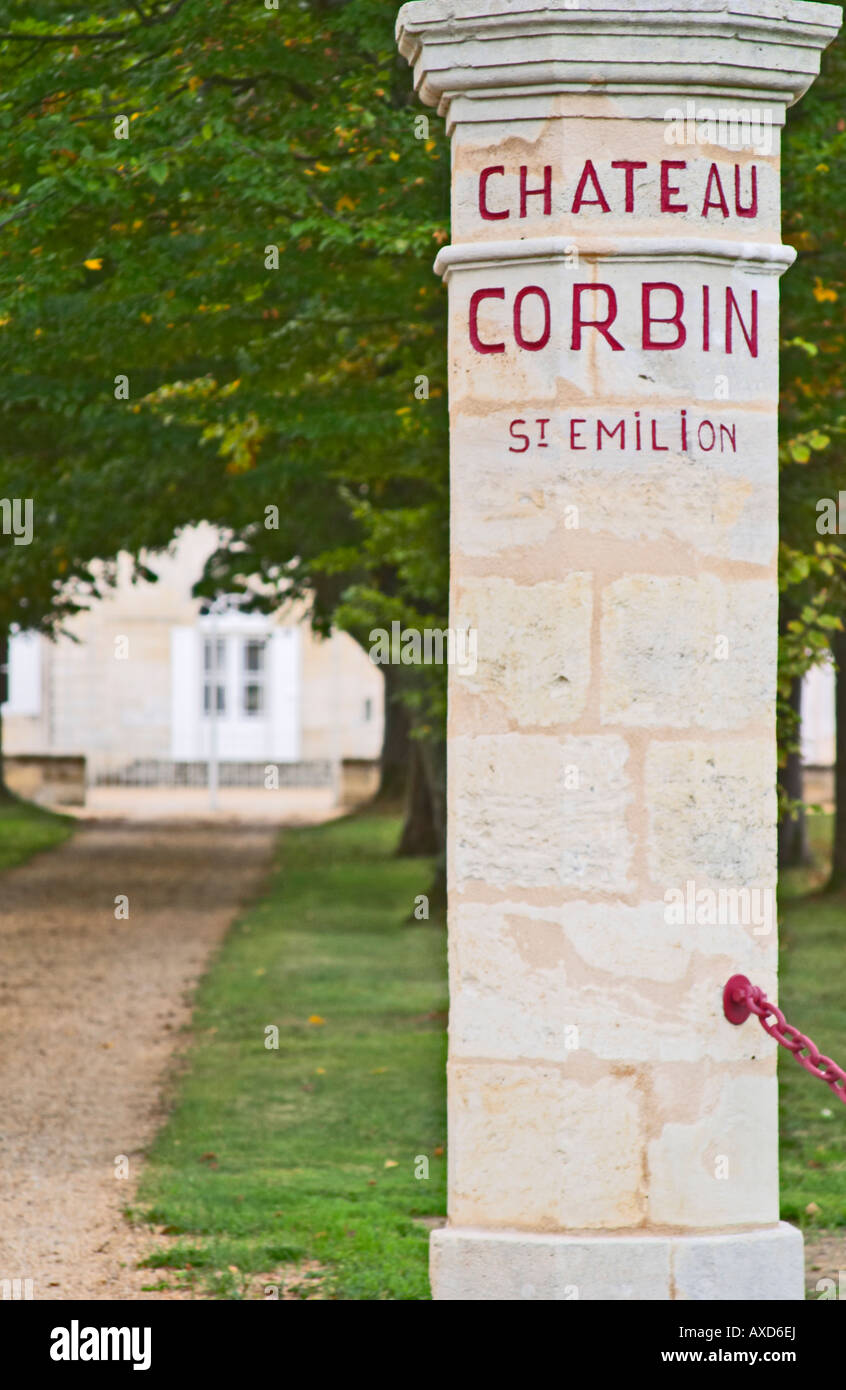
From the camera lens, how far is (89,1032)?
36.9 feet

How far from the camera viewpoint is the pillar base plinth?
4570 millimetres

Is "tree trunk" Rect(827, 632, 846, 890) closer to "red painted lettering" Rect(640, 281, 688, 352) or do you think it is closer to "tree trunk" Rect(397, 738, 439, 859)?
"tree trunk" Rect(397, 738, 439, 859)

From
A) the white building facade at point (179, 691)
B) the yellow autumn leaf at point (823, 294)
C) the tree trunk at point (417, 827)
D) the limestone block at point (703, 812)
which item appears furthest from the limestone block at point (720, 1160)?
the white building facade at point (179, 691)

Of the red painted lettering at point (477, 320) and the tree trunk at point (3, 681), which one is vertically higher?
the red painted lettering at point (477, 320)

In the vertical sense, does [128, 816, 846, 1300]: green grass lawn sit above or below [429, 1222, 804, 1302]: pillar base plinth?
below

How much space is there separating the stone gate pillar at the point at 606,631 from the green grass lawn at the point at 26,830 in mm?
18065

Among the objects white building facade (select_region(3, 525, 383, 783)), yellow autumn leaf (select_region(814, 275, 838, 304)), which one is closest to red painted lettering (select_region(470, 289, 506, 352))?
yellow autumn leaf (select_region(814, 275, 838, 304))

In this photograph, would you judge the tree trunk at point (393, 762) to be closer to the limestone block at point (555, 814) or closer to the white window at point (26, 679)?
the white window at point (26, 679)

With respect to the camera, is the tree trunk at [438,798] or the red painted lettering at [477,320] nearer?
the red painted lettering at [477,320]

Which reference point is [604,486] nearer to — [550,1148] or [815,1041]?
[550,1148]

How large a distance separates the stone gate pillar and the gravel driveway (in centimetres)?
197

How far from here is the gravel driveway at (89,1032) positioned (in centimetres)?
664

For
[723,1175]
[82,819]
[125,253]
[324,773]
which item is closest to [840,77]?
[125,253]

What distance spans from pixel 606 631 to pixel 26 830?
23.4 m
